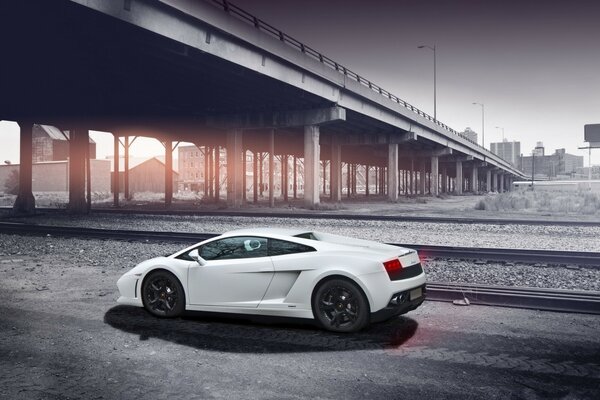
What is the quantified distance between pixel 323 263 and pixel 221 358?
1.59 m

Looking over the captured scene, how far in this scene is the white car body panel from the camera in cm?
579

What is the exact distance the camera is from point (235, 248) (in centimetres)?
658

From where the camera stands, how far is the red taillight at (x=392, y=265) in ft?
19.1

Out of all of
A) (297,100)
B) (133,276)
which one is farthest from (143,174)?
(133,276)

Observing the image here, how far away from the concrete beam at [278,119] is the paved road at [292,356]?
84.9 feet

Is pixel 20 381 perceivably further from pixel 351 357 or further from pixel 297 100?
pixel 297 100

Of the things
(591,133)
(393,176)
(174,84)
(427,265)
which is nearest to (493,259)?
(427,265)

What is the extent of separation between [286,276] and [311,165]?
2849 cm

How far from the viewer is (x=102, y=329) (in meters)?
6.36

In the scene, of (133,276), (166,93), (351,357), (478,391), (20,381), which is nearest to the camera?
(478,391)

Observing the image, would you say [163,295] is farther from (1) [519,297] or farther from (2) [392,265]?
(1) [519,297]

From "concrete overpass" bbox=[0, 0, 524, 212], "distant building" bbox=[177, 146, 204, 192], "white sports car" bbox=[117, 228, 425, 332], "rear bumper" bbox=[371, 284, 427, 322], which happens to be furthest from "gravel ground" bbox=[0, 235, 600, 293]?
"distant building" bbox=[177, 146, 204, 192]

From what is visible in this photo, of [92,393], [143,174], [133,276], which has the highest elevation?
[143,174]

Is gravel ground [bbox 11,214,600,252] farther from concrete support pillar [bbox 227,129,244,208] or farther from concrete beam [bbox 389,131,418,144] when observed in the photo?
concrete beam [bbox 389,131,418,144]
